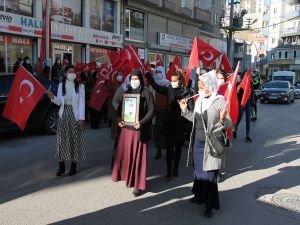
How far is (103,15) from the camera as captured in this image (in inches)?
977


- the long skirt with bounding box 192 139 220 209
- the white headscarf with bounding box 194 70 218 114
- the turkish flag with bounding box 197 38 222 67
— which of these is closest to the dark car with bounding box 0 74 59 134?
the turkish flag with bounding box 197 38 222 67

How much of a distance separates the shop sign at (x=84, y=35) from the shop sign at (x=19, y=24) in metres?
0.95

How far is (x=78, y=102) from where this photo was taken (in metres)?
6.40

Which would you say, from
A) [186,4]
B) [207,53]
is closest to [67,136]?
[207,53]

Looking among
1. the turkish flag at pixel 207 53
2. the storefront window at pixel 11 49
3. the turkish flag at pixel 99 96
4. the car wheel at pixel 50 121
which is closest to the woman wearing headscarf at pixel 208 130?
the turkish flag at pixel 207 53

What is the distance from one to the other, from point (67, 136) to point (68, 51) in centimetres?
1649

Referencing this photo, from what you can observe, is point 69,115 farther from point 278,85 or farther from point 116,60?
point 278,85

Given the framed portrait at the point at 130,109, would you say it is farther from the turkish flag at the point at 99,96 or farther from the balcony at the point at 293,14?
the balcony at the point at 293,14

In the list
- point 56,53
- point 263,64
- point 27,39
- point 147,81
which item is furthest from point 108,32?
point 263,64

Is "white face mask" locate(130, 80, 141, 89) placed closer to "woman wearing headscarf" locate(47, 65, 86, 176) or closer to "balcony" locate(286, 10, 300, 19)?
"woman wearing headscarf" locate(47, 65, 86, 176)

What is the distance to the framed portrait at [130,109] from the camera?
5.67 m

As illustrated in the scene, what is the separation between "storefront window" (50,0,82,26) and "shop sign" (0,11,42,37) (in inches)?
61.0

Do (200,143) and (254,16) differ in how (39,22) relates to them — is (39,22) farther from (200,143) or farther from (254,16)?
(254,16)

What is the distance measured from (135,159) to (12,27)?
560 inches
